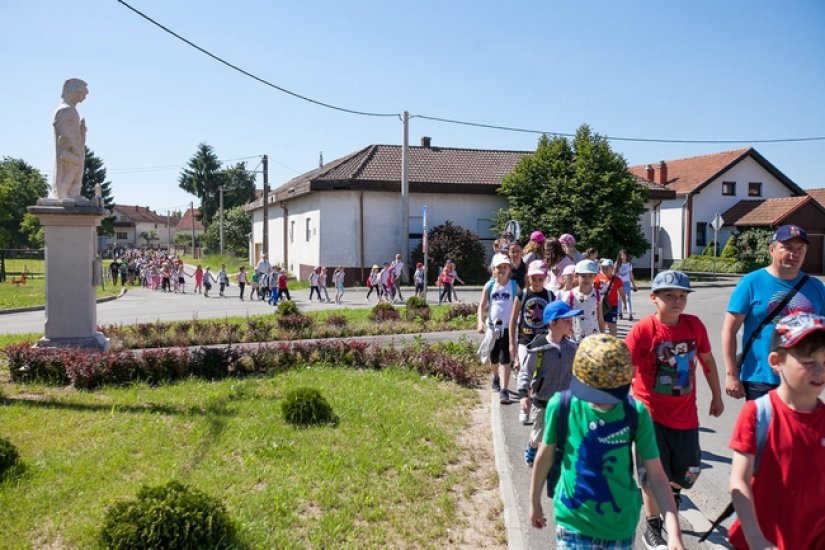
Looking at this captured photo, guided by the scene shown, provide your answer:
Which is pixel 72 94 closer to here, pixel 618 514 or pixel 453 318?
pixel 453 318

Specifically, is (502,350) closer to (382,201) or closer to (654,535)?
(654,535)

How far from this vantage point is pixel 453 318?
1662 cm

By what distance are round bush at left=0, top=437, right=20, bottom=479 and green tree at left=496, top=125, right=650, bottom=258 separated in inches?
1100

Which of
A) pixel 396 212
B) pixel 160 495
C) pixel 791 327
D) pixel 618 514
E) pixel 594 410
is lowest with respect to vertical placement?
pixel 160 495

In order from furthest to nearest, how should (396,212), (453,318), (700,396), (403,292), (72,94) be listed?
(396,212) < (403,292) < (453,318) < (72,94) < (700,396)

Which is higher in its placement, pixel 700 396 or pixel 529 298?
pixel 529 298

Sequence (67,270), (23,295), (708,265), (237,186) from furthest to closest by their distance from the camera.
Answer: (237,186) < (708,265) < (23,295) < (67,270)

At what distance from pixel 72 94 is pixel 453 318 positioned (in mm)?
9814

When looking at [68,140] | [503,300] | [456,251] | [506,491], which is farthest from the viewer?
[456,251]

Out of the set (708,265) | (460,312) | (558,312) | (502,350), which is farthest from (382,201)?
(558,312)

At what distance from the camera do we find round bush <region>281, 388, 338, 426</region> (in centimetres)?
695

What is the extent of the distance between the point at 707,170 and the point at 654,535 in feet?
144

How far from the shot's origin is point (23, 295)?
27750 mm

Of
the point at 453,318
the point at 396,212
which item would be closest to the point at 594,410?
the point at 453,318
